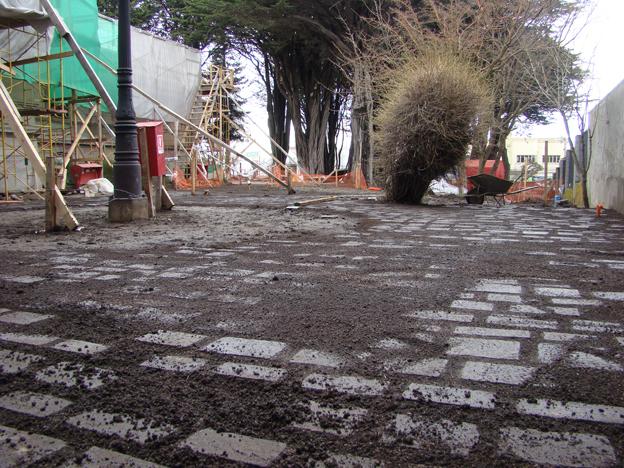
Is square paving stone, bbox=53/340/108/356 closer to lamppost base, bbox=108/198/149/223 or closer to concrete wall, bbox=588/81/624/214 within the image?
lamppost base, bbox=108/198/149/223

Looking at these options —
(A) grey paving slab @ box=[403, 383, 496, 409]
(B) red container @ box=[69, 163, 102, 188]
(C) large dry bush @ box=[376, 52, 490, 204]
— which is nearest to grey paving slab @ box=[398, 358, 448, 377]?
(A) grey paving slab @ box=[403, 383, 496, 409]

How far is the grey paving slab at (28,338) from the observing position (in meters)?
2.68

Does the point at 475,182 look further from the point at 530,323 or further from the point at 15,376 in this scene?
the point at 15,376

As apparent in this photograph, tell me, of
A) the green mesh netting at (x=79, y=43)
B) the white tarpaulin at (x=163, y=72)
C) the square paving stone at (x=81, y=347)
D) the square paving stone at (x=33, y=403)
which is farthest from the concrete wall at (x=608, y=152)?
the white tarpaulin at (x=163, y=72)

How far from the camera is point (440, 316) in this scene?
3131 mm

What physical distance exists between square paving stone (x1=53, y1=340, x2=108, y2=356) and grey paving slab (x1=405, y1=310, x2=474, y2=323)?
5.58 feet

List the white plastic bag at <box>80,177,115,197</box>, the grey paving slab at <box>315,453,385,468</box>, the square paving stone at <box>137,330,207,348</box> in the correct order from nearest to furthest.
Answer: the grey paving slab at <box>315,453,385,468</box> < the square paving stone at <box>137,330,207,348</box> < the white plastic bag at <box>80,177,115,197</box>

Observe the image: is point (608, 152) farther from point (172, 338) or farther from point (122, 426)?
point (122, 426)

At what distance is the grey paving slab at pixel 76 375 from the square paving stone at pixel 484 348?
5.13 feet

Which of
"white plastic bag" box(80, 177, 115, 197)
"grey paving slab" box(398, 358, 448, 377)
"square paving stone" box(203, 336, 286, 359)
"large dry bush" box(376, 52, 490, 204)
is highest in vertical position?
"large dry bush" box(376, 52, 490, 204)

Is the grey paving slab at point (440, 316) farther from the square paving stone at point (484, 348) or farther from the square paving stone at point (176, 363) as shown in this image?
the square paving stone at point (176, 363)

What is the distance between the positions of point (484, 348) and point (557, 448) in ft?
2.89

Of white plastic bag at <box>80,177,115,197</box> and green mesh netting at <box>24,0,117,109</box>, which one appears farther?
green mesh netting at <box>24,0,117,109</box>

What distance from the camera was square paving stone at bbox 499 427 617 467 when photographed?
1.65 m
